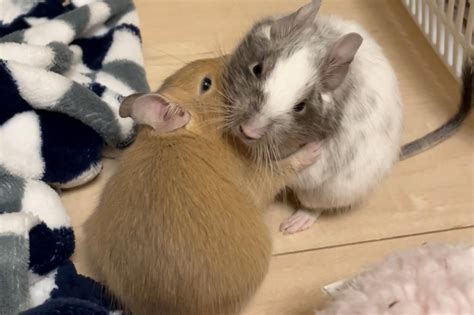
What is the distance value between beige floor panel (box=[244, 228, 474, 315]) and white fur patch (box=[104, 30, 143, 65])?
555 mm

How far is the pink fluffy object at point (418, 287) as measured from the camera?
2.74 ft

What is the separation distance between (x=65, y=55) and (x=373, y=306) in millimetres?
824

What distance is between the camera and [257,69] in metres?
1.06

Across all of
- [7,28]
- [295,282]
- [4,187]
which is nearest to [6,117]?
[4,187]

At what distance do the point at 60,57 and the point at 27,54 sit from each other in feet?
0.22

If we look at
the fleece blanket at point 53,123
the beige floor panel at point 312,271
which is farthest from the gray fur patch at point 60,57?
the beige floor panel at point 312,271

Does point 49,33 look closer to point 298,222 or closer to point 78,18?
point 78,18

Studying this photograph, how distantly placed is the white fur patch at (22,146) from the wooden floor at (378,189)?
3.9 inches

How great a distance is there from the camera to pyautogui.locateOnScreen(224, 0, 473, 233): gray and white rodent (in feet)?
3.36

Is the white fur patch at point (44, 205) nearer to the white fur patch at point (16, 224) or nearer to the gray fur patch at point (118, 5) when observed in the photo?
the white fur patch at point (16, 224)

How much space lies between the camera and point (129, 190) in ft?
3.31

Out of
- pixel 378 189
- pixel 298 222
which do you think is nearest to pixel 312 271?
pixel 298 222

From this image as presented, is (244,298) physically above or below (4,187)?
below

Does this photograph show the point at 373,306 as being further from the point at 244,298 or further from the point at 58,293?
the point at 58,293
